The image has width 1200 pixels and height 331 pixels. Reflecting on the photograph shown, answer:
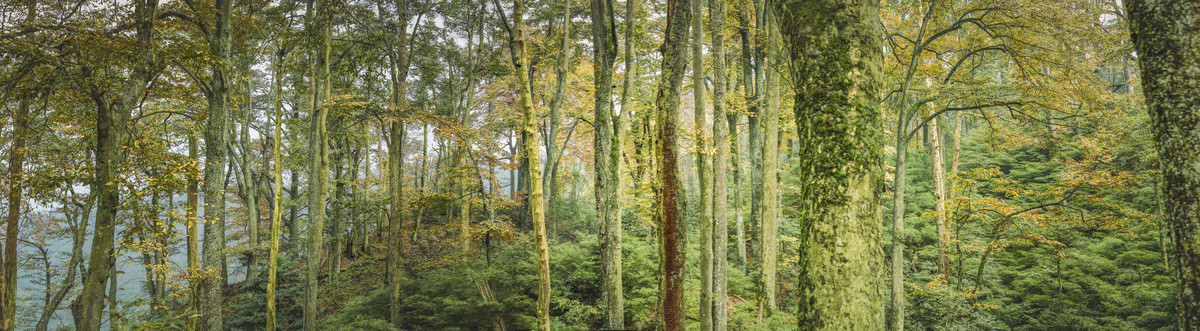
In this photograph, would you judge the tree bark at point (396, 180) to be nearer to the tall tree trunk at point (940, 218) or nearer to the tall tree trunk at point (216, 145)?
the tall tree trunk at point (216, 145)

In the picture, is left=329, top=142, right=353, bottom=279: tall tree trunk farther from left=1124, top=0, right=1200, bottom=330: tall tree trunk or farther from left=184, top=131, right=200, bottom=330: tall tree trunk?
left=1124, top=0, right=1200, bottom=330: tall tree trunk

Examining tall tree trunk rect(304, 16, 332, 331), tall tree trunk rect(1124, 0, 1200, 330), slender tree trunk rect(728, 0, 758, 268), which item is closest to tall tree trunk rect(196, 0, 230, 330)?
tall tree trunk rect(304, 16, 332, 331)

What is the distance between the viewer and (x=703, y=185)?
21.9 ft

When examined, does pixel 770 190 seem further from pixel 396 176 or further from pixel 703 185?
pixel 396 176

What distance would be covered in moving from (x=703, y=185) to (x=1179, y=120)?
4.47 metres

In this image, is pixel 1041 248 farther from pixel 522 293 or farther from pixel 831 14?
pixel 831 14

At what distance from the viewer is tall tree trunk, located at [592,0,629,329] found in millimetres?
6965

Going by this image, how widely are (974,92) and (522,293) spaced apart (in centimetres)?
1066

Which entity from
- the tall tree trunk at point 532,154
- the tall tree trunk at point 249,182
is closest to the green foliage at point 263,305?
the tall tree trunk at point 249,182

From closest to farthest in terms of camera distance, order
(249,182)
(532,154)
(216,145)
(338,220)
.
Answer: (532,154)
(216,145)
(338,220)
(249,182)

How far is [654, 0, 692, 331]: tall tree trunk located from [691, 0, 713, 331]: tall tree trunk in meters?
0.35

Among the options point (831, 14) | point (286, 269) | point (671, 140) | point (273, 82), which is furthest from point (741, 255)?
point (273, 82)

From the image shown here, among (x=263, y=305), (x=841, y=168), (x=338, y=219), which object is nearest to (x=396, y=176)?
(x=338, y=219)

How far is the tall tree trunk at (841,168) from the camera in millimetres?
2262
